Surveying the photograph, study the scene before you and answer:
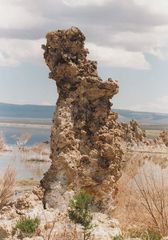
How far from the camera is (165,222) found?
10.5 m

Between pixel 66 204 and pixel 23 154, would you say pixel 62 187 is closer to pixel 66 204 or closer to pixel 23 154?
pixel 66 204

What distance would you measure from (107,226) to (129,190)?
3246 millimetres

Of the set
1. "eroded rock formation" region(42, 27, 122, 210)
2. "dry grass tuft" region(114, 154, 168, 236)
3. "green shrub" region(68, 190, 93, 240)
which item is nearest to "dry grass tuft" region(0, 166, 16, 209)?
"dry grass tuft" region(114, 154, 168, 236)

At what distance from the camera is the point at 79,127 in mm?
10359

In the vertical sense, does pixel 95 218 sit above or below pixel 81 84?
below

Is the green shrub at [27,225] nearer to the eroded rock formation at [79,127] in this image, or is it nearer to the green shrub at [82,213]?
the green shrub at [82,213]

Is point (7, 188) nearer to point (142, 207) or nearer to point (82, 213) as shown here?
point (142, 207)

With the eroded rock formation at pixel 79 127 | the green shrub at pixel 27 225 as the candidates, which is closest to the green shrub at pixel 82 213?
the green shrub at pixel 27 225

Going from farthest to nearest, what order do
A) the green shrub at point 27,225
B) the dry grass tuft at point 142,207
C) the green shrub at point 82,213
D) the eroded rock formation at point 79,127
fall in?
the dry grass tuft at point 142,207 → the eroded rock formation at point 79,127 → the green shrub at point 27,225 → the green shrub at point 82,213

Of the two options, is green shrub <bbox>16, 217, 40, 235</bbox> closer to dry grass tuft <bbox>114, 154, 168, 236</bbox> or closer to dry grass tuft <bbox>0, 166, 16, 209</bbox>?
dry grass tuft <bbox>114, 154, 168, 236</bbox>

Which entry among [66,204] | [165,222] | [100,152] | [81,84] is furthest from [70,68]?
[165,222]

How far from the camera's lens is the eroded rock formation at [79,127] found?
1013 centimetres

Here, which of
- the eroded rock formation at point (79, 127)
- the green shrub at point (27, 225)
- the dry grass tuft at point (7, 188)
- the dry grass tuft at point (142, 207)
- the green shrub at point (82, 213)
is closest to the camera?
the green shrub at point (82, 213)

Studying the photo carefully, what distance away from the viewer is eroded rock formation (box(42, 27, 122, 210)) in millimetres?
10133
